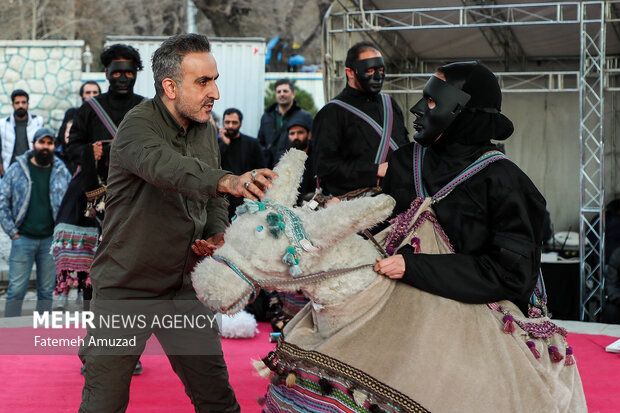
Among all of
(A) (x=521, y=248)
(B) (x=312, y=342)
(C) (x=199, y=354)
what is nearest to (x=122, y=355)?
(C) (x=199, y=354)

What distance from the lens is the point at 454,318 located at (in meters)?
2.97

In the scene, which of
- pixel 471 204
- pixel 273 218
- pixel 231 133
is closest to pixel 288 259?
pixel 273 218

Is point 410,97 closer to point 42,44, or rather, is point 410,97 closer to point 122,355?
point 42,44

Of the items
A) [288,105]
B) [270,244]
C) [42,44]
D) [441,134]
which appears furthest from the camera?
[42,44]

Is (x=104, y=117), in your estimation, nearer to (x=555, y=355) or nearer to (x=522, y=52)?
(x=555, y=355)

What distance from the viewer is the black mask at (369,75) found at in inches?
220

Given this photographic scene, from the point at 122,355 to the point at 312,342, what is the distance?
852 mm

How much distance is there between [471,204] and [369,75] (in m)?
2.58

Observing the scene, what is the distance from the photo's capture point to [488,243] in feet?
10.4

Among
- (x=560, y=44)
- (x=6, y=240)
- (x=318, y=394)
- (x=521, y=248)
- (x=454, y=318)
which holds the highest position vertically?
(x=560, y=44)

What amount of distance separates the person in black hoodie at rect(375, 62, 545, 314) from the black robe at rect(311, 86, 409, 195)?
2025 millimetres

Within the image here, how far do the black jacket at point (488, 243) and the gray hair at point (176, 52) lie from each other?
3.78ft

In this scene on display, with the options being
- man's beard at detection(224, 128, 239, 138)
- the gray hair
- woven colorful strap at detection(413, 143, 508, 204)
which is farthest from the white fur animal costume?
man's beard at detection(224, 128, 239, 138)

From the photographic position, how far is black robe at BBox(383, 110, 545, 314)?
3008mm
